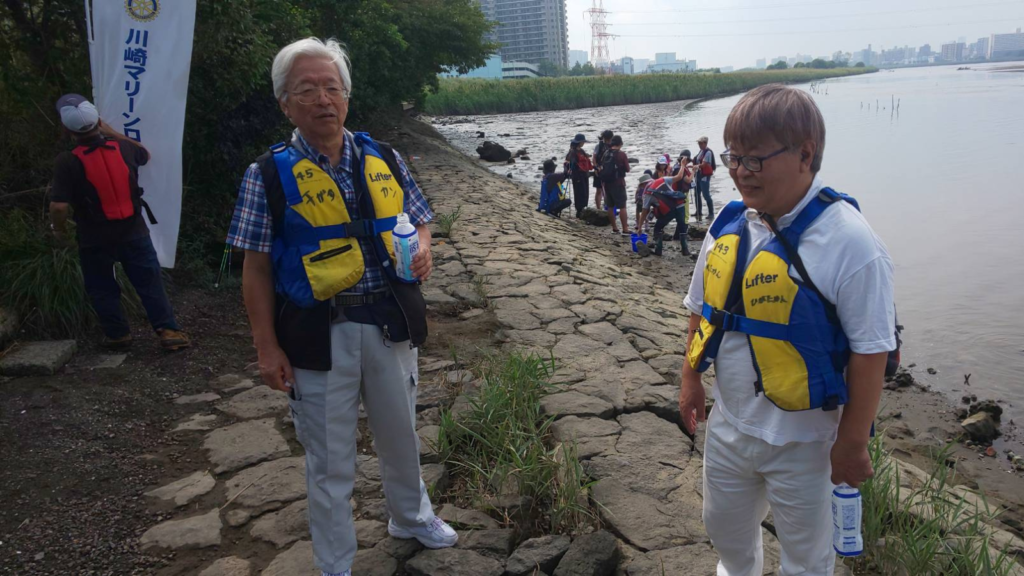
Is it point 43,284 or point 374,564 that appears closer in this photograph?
point 374,564

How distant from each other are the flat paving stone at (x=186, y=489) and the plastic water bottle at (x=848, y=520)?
2681 mm

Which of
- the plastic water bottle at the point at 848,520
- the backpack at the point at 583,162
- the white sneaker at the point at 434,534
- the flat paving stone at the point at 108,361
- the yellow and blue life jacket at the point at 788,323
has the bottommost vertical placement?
the white sneaker at the point at 434,534

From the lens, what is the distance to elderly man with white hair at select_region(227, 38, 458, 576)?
2.18 metres

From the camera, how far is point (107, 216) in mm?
4398

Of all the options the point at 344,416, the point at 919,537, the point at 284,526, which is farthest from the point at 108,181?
the point at 919,537

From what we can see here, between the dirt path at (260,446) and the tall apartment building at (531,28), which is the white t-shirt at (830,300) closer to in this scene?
the dirt path at (260,446)

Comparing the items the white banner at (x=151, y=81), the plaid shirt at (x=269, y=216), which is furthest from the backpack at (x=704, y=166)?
the plaid shirt at (x=269, y=216)

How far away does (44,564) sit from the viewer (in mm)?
2738

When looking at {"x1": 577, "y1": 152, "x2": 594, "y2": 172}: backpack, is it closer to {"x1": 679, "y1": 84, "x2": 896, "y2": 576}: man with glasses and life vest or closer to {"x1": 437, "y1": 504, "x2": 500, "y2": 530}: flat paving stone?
{"x1": 437, "y1": 504, "x2": 500, "y2": 530}: flat paving stone

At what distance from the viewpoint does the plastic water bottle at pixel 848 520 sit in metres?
1.86

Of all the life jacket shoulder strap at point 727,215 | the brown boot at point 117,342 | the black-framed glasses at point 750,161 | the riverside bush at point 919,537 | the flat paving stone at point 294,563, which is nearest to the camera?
the black-framed glasses at point 750,161

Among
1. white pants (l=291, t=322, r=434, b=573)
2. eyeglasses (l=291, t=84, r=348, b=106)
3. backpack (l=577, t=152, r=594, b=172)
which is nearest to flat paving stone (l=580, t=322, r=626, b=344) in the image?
white pants (l=291, t=322, r=434, b=573)

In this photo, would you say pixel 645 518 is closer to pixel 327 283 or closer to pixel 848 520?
pixel 848 520

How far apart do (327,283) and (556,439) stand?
1.84 metres
